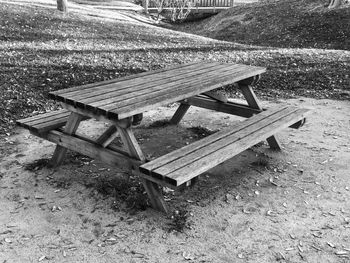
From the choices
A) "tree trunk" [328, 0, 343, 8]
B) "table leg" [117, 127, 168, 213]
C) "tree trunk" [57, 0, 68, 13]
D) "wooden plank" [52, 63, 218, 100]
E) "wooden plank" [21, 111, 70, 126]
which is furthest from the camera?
"tree trunk" [328, 0, 343, 8]

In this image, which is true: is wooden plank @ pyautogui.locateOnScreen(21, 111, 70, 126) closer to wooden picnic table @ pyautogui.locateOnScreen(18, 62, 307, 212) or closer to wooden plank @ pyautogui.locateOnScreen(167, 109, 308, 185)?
wooden picnic table @ pyautogui.locateOnScreen(18, 62, 307, 212)

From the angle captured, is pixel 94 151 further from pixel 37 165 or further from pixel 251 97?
pixel 251 97

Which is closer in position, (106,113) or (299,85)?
(106,113)

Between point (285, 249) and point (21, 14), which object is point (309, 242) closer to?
point (285, 249)

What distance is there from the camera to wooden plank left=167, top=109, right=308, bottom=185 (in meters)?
3.00

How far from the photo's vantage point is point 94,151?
144 inches

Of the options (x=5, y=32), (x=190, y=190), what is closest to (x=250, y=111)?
(x=190, y=190)

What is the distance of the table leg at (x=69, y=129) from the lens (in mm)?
3770

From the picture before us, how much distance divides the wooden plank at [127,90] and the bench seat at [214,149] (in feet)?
2.01

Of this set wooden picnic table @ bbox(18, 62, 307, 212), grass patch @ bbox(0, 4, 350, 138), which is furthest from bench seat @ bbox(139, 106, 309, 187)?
grass patch @ bbox(0, 4, 350, 138)

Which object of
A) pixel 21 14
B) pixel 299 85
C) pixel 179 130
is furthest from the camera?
pixel 21 14

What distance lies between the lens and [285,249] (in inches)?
121

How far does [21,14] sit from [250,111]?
7784 millimetres

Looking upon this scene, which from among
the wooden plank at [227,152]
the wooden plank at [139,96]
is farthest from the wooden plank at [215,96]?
the wooden plank at [227,152]
